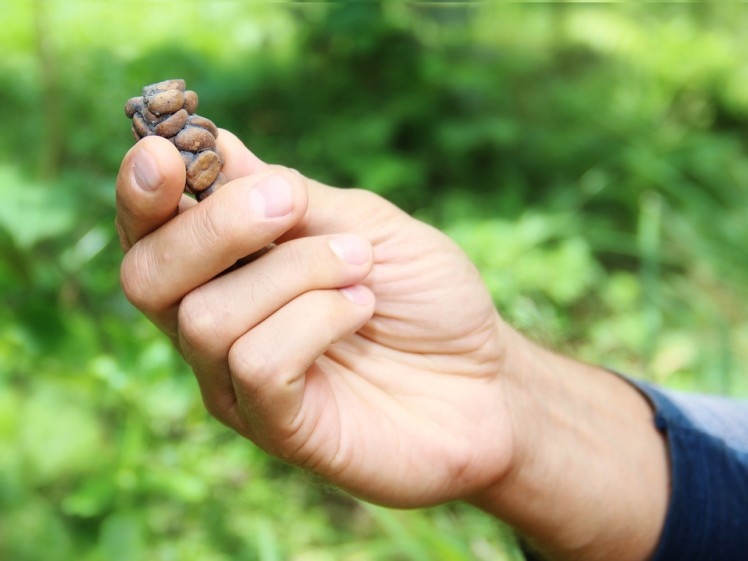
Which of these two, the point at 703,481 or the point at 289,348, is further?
the point at 703,481

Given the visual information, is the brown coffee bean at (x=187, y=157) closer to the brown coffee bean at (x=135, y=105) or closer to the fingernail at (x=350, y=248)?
the brown coffee bean at (x=135, y=105)

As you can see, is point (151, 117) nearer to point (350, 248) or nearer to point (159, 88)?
point (159, 88)

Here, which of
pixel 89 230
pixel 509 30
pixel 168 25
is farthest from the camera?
pixel 509 30

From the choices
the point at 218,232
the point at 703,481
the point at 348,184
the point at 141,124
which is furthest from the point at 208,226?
the point at 348,184

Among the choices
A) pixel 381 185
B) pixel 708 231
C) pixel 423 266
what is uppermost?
pixel 423 266

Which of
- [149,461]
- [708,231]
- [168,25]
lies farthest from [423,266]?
[168,25]

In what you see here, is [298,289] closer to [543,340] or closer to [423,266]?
[423,266]

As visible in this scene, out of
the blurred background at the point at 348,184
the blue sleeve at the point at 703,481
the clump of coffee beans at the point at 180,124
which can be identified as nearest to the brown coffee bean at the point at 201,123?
the clump of coffee beans at the point at 180,124
